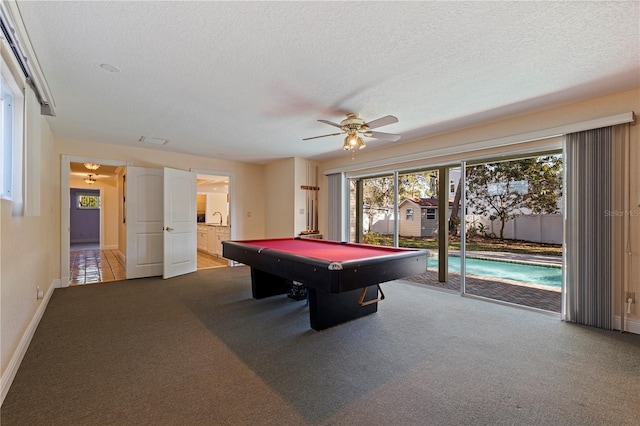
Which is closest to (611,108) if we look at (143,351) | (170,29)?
(170,29)

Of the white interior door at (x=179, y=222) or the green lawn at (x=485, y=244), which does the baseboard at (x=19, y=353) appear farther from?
the green lawn at (x=485, y=244)

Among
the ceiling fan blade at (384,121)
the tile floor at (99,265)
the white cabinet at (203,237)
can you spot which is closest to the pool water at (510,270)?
the ceiling fan blade at (384,121)

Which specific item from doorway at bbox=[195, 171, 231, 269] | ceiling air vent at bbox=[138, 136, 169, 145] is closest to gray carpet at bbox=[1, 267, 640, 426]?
ceiling air vent at bbox=[138, 136, 169, 145]

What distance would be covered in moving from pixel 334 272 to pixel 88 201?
12.4 metres

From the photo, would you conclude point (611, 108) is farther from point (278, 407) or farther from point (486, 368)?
point (278, 407)

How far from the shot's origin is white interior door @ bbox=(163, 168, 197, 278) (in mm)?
5098

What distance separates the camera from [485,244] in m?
4.98

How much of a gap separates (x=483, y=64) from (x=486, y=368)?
7.74 ft

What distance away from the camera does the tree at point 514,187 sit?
391 centimetres

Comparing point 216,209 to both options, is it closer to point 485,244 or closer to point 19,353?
point 19,353

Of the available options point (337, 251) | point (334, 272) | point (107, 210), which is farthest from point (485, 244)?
point (107, 210)

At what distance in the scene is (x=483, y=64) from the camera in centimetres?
230

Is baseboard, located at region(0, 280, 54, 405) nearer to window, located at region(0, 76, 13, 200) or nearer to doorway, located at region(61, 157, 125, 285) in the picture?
window, located at region(0, 76, 13, 200)

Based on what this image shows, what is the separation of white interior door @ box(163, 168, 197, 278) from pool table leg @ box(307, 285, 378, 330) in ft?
10.9
